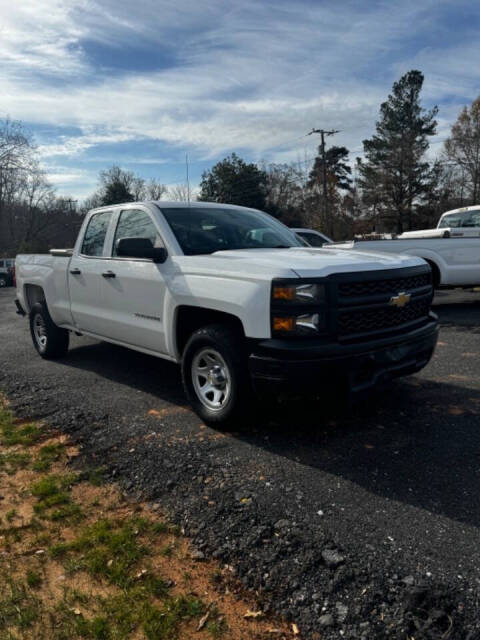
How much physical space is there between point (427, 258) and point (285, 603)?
8.68 meters

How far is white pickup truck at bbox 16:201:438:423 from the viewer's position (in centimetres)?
345

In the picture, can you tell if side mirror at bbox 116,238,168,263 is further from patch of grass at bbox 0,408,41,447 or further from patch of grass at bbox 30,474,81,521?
patch of grass at bbox 30,474,81,521

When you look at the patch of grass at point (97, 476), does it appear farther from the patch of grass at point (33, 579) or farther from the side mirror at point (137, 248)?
the side mirror at point (137, 248)

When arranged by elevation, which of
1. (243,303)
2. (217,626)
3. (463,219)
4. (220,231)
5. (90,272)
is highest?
(463,219)

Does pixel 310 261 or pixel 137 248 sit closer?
pixel 310 261

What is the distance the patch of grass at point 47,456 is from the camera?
3.66 m

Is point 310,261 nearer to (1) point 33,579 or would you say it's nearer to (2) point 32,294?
(1) point 33,579

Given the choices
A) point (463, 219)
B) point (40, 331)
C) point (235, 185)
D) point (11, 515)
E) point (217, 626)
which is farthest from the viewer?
point (235, 185)

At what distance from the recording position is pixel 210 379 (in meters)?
4.09

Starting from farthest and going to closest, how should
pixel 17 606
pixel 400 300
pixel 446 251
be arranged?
pixel 446 251 → pixel 400 300 → pixel 17 606

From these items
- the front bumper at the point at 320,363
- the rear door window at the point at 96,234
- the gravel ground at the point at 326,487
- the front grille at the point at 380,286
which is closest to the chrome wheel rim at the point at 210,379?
the gravel ground at the point at 326,487

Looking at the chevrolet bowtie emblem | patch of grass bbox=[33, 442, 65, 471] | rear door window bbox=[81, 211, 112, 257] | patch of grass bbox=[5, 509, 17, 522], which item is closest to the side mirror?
rear door window bbox=[81, 211, 112, 257]

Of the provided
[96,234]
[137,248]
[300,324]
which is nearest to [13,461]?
[137,248]

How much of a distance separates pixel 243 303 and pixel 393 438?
157cm
